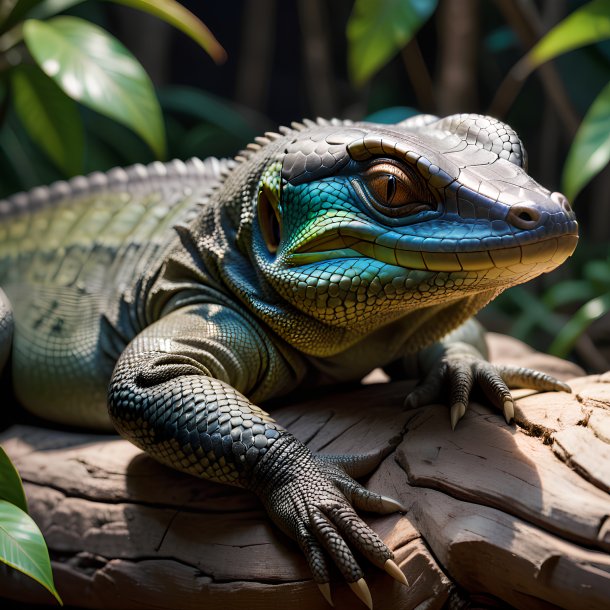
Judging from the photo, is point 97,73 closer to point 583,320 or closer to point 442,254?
point 442,254

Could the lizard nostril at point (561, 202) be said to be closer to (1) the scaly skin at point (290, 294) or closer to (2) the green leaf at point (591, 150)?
(1) the scaly skin at point (290, 294)

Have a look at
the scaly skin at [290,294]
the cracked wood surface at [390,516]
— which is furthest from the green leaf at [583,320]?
the cracked wood surface at [390,516]

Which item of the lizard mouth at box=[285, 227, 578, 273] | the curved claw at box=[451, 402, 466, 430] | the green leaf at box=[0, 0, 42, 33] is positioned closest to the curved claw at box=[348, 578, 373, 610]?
the curved claw at box=[451, 402, 466, 430]

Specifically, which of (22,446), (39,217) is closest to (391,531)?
(22,446)

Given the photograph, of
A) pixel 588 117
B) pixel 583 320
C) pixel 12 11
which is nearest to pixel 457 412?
pixel 588 117

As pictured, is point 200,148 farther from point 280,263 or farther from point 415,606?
point 415,606

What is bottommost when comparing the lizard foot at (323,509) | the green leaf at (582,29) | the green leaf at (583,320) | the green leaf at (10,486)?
the green leaf at (583,320)

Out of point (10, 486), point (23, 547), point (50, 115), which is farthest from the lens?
point (50, 115)

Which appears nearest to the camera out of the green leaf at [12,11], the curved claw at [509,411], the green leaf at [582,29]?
the curved claw at [509,411]

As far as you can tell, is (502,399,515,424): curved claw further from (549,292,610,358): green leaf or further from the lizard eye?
(549,292,610,358): green leaf
